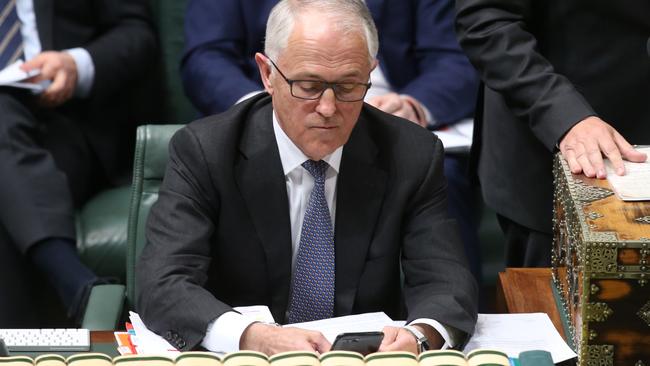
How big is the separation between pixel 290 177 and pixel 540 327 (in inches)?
23.2

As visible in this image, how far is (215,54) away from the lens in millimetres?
3795

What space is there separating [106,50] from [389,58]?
93cm

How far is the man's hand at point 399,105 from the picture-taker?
3.46m

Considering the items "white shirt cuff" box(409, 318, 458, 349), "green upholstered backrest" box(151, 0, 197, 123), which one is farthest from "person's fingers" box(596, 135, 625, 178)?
"green upholstered backrest" box(151, 0, 197, 123)

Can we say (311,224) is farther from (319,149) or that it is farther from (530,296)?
(530,296)

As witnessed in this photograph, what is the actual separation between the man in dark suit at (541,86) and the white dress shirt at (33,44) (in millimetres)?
1474

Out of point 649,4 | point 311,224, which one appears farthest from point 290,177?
point 649,4

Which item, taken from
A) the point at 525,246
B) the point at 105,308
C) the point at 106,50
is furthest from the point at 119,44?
the point at 525,246

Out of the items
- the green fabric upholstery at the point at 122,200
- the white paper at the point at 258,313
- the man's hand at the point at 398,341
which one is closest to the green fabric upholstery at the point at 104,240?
the green fabric upholstery at the point at 122,200

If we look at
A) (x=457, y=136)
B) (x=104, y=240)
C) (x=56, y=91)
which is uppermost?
(x=56, y=91)

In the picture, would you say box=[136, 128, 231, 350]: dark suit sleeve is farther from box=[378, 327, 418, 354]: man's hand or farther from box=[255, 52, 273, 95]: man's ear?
box=[378, 327, 418, 354]: man's hand

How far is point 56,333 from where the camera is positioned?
2.16 meters

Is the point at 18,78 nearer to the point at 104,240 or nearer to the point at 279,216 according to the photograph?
the point at 104,240

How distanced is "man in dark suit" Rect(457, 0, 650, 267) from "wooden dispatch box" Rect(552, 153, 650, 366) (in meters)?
0.37
